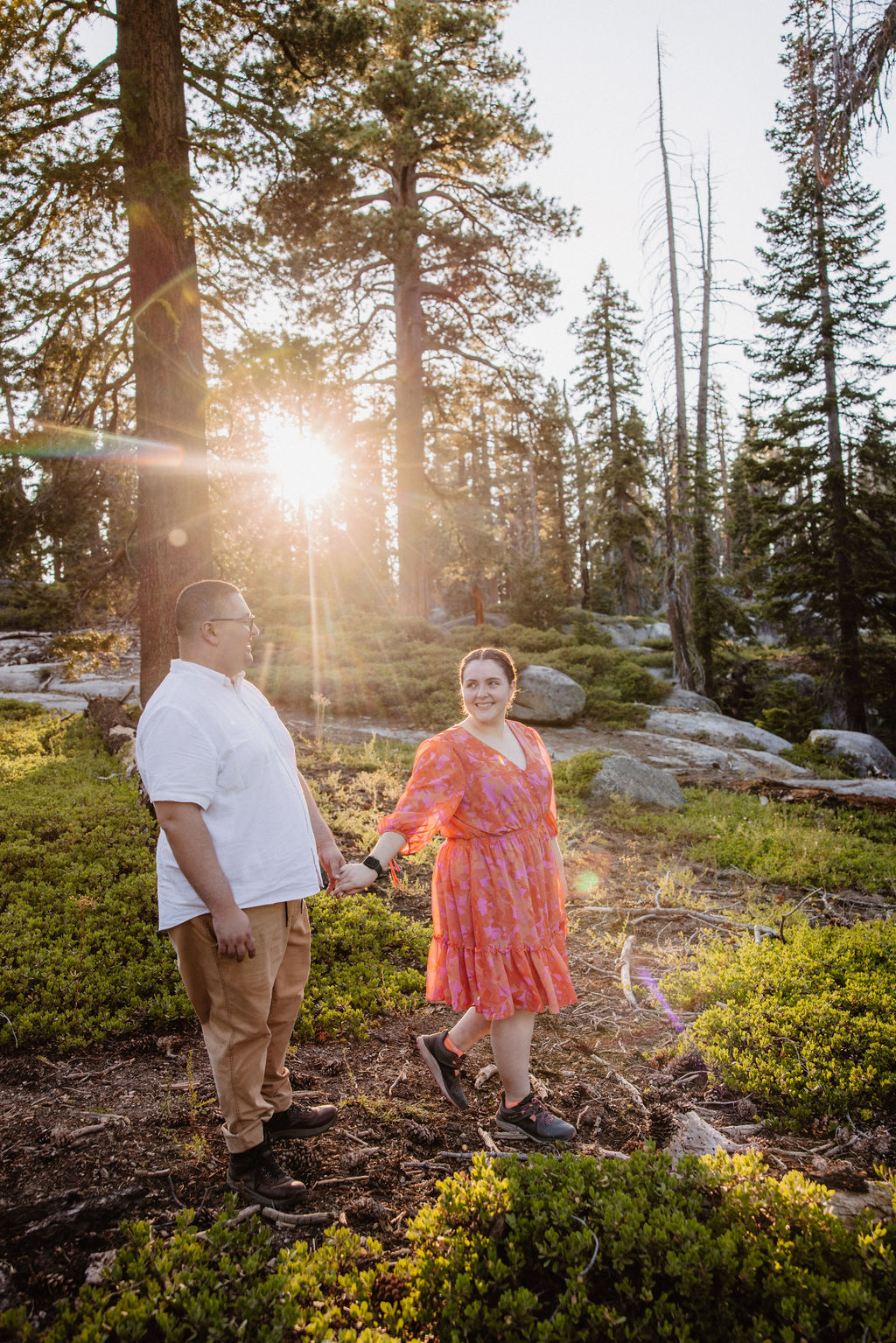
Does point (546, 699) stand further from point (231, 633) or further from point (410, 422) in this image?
point (231, 633)

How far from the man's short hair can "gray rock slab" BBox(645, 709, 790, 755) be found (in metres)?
12.8

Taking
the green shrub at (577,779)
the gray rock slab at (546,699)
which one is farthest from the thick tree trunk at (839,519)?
the green shrub at (577,779)

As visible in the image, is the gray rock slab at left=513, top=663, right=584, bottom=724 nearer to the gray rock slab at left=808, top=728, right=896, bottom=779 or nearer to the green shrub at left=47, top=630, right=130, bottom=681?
the gray rock slab at left=808, top=728, right=896, bottom=779

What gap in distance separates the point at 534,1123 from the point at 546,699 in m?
11.8

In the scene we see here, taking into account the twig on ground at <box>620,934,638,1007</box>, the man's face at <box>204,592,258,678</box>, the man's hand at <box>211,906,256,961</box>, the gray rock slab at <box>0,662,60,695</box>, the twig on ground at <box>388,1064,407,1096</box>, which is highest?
the man's face at <box>204,592,258,678</box>

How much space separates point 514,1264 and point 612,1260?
0.26 metres

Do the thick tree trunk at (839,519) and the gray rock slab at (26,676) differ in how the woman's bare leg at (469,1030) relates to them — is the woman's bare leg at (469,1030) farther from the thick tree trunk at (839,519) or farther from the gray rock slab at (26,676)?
the thick tree trunk at (839,519)

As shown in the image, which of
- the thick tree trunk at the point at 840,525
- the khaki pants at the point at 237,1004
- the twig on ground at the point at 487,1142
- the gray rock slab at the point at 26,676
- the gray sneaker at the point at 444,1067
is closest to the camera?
the khaki pants at the point at 237,1004

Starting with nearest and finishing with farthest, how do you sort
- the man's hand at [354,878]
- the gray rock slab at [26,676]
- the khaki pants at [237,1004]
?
the khaki pants at [237,1004] → the man's hand at [354,878] → the gray rock slab at [26,676]

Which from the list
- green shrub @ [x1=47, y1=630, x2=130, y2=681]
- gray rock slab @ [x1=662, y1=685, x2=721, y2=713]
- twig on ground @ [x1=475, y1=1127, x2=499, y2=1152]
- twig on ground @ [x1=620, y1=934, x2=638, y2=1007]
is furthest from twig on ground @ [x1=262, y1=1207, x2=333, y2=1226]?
gray rock slab @ [x1=662, y1=685, x2=721, y2=713]

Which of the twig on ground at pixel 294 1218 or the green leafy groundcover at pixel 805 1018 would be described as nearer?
the twig on ground at pixel 294 1218

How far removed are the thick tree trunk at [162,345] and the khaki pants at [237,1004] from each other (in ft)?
13.5

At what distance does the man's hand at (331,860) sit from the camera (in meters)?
2.85

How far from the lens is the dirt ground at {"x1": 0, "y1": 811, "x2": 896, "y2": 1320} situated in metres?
2.21
